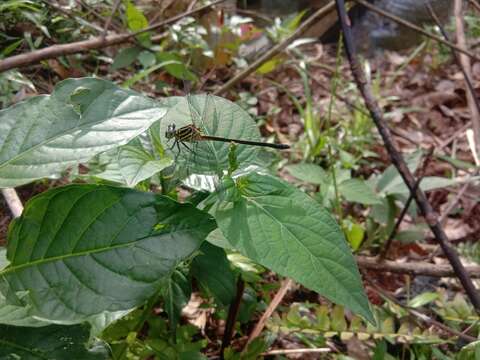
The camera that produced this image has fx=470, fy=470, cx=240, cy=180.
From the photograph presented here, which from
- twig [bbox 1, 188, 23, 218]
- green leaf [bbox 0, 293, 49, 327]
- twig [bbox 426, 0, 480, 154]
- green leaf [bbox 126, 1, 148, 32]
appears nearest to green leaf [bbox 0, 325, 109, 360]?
green leaf [bbox 0, 293, 49, 327]

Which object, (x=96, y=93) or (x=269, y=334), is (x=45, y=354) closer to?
(x=96, y=93)

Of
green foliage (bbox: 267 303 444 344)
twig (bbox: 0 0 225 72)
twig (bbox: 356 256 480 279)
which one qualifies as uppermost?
twig (bbox: 0 0 225 72)

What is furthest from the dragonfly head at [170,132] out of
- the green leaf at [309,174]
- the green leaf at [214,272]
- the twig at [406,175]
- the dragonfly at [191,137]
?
the green leaf at [309,174]

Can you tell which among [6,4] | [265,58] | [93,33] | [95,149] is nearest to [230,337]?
[95,149]

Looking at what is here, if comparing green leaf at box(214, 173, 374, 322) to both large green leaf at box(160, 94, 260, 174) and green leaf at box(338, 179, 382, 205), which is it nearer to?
large green leaf at box(160, 94, 260, 174)

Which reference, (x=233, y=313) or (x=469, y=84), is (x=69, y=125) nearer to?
(x=233, y=313)

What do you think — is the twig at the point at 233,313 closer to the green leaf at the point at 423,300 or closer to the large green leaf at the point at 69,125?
the large green leaf at the point at 69,125
